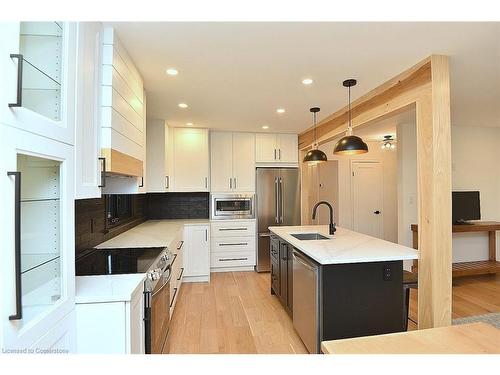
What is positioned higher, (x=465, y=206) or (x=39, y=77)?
(x=39, y=77)

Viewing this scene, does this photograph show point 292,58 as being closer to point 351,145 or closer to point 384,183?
point 351,145

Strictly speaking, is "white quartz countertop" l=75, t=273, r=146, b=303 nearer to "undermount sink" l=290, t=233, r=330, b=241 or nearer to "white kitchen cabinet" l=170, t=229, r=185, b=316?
"white kitchen cabinet" l=170, t=229, r=185, b=316

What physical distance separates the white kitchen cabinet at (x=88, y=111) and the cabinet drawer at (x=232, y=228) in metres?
3.01

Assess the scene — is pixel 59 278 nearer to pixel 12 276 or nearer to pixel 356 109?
pixel 12 276

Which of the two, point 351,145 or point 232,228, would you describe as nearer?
point 351,145

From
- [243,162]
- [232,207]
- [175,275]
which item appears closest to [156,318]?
[175,275]

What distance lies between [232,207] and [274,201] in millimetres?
740

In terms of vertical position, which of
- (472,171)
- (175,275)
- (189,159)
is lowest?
(175,275)

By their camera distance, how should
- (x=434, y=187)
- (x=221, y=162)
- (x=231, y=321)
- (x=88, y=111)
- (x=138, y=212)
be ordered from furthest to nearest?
(x=221, y=162), (x=138, y=212), (x=231, y=321), (x=434, y=187), (x=88, y=111)

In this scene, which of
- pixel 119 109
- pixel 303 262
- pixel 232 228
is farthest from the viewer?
pixel 232 228

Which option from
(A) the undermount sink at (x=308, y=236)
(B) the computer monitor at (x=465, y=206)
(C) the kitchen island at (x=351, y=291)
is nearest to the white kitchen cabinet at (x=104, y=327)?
(C) the kitchen island at (x=351, y=291)

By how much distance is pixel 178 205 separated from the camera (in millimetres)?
4719

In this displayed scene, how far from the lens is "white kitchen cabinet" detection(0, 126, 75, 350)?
2.52 feet

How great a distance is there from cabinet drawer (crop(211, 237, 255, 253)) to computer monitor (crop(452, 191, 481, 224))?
10.8 ft
